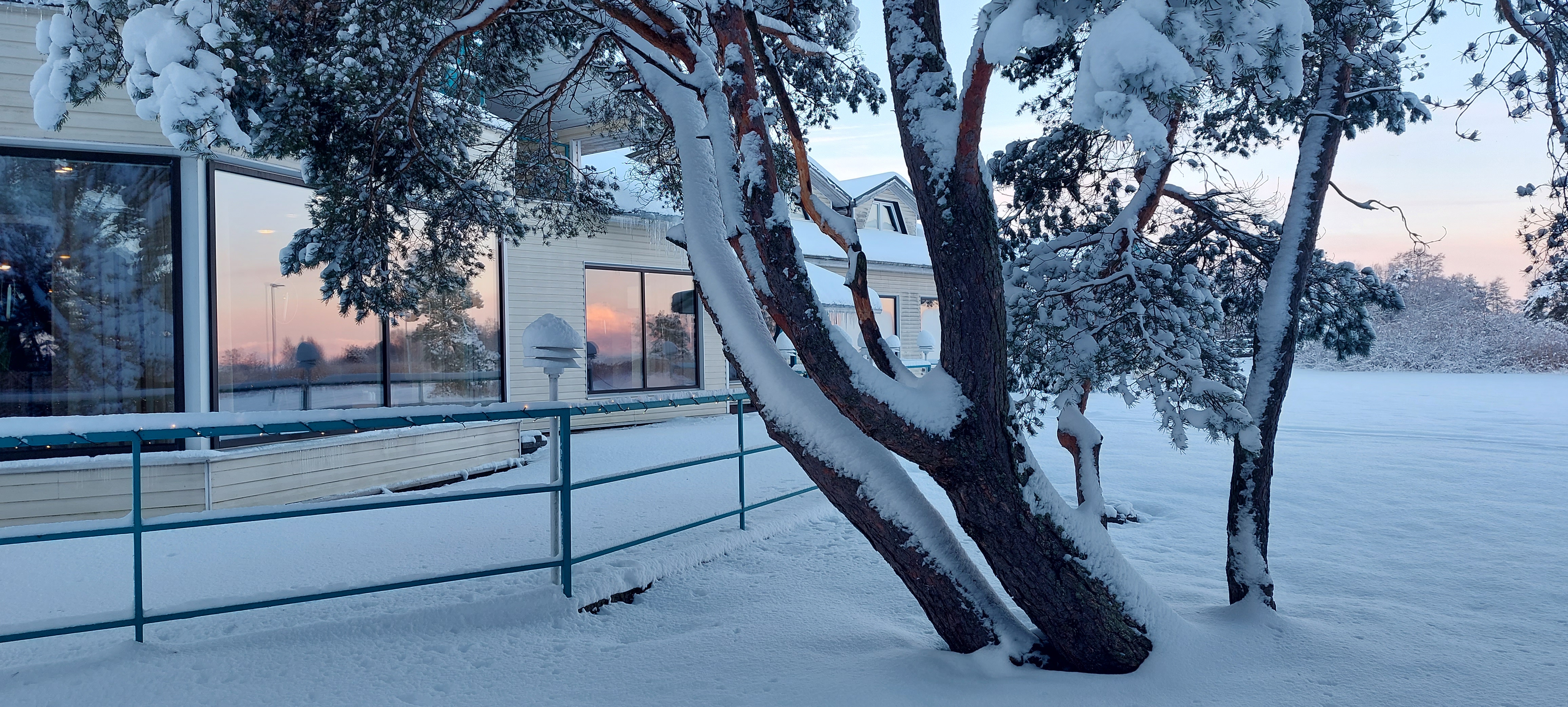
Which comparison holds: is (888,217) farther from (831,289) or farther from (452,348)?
(452,348)

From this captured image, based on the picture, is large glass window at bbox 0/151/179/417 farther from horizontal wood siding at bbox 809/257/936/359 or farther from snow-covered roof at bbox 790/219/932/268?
horizontal wood siding at bbox 809/257/936/359

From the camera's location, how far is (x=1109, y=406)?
17172 mm

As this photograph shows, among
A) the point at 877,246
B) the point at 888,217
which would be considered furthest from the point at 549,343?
the point at 888,217

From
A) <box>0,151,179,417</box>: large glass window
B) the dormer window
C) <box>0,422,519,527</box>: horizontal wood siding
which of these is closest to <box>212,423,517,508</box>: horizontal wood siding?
<box>0,422,519,527</box>: horizontal wood siding

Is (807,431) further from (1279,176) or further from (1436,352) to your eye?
(1436,352)

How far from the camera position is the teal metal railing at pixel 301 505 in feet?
8.64

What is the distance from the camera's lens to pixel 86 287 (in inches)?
234

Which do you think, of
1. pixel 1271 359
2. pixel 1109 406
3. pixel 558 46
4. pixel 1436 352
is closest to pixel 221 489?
pixel 558 46

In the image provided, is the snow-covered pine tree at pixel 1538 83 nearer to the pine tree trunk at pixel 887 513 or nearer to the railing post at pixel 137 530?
the pine tree trunk at pixel 887 513

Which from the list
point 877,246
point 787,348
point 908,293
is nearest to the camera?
point 787,348

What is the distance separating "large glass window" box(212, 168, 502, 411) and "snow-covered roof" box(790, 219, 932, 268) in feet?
23.3

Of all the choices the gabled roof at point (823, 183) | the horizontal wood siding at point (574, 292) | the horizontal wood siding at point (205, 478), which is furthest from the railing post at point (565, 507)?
the gabled roof at point (823, 183)

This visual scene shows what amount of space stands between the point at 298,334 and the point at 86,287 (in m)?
1.55

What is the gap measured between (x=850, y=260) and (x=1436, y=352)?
43212 millimetres
